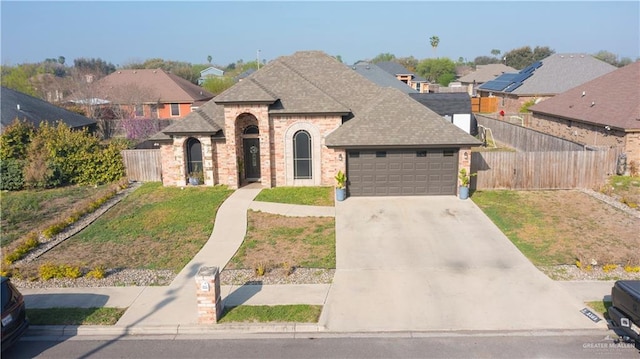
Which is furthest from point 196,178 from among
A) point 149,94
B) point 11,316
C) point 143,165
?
point 149,94

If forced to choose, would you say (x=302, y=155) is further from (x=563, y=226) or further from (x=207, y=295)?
(x=207, y=295)

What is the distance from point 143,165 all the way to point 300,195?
9.59 metres

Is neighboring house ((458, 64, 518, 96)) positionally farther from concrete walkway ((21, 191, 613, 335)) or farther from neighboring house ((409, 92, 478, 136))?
concrete walkway ((21, 191, 613, 335))

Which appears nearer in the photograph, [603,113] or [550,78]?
[603,113]

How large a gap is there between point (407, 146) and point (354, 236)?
576cm

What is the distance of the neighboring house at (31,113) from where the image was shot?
95.5 feet

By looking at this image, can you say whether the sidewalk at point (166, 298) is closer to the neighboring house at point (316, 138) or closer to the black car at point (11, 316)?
the black car at point (11, 316)

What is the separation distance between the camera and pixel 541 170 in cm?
2220

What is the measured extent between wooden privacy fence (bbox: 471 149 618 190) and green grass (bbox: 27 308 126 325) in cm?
1670

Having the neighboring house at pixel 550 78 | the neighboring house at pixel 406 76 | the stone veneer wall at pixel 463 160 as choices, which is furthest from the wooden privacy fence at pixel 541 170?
the neighboring house at pixel 406 76


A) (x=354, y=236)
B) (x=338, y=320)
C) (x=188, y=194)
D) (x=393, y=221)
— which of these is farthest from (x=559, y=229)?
(x=188, y=194)

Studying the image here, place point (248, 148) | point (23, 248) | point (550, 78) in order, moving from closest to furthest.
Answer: point (23, 248), point (248, 148), point (550, 78)

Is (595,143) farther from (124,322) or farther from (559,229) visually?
(124,322)

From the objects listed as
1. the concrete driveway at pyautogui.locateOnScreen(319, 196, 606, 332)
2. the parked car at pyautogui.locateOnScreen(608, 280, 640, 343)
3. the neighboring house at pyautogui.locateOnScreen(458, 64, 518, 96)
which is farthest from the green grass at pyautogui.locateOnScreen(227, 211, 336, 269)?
the neighboring house at pyautogui.locateOnScreen(458, 64, 518, 96)
